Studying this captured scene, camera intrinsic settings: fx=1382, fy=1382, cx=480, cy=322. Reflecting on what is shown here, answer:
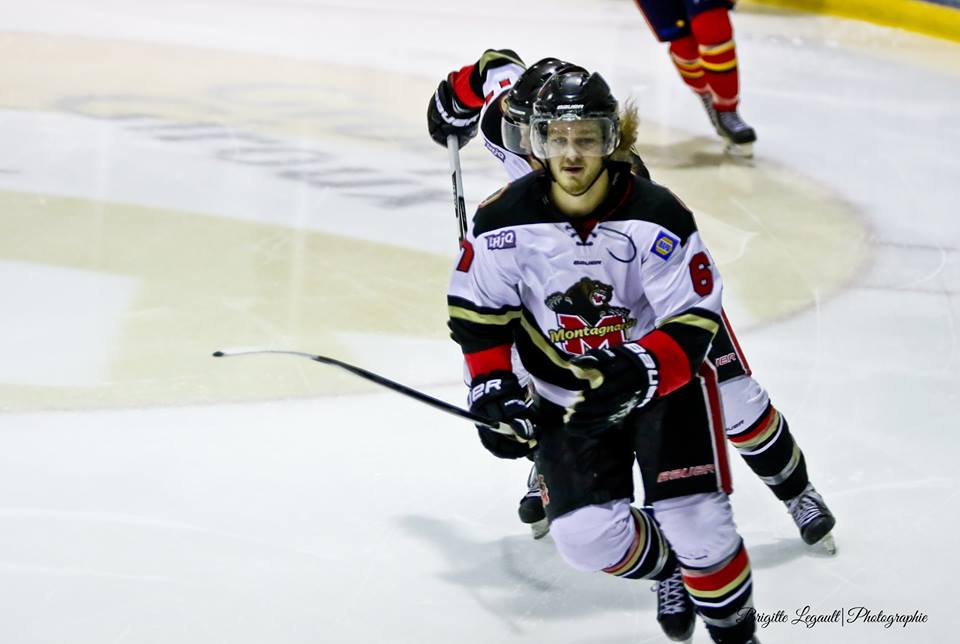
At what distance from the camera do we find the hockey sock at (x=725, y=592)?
227 centimetres

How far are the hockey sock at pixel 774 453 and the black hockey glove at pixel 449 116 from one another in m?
1.01

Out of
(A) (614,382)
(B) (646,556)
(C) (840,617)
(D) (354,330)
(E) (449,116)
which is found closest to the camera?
(A) (614,382)

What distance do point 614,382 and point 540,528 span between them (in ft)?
2.40

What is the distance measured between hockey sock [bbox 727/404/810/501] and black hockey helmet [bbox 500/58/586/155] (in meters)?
0.71

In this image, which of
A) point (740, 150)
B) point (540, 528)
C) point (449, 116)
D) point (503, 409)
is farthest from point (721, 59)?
point (503, 409)

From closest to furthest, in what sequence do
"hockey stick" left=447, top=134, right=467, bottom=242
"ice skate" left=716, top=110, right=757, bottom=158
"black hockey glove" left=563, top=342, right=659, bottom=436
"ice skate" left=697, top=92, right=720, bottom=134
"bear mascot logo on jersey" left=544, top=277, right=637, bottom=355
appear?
1. "black hockey glove" left=563, top=342, right=659, bottom=436
2. "bear mascot logo on jersey" left=544, top=277, right=637, bottom=355
3. "hockey stick" left=447, top=134, right=467, bottom=242
4. "ice skate" left=716, top=110, right=757, bottom=158
5. "ice skate" left=697, top=92, right=720, bottom=134

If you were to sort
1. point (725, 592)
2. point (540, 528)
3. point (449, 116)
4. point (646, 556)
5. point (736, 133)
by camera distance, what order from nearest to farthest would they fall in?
point (725, 592)
point (646, 556)
point (540, 528)
point (449, 116)
point (736, 133)

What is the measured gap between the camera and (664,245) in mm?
2236

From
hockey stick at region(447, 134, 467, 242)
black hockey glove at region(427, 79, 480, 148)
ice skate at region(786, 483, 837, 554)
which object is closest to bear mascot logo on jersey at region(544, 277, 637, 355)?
ice skate at region(786, 483, 837, 554)

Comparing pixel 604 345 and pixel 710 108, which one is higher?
pixel 604 345

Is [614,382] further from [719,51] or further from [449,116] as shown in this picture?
[719,51]

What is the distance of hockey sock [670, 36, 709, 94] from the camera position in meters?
5.53

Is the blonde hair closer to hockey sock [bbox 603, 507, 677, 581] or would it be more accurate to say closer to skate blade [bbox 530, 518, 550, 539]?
hockey sock [bbox 603, 507, 677, 581]

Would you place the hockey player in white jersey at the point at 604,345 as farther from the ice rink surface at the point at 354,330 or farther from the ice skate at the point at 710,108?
the ice skate at the point at 710,108
